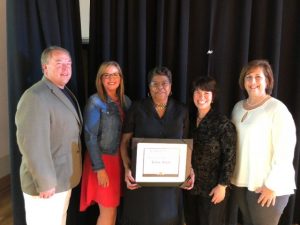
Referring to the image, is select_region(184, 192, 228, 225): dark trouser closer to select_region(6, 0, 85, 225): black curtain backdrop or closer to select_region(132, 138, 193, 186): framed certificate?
select_region(132, 138, 193, 186): framed certificate

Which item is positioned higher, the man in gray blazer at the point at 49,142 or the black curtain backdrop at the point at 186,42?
the black curtain backdrop at the point at 186,42

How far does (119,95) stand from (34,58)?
2.00 ft

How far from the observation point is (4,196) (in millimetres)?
2830

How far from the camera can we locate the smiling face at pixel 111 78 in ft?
5.65

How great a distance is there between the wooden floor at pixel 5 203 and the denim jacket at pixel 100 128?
1240mm

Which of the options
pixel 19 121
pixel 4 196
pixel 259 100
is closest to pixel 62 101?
pixel 19 121

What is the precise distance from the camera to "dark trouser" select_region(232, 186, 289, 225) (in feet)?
5.22

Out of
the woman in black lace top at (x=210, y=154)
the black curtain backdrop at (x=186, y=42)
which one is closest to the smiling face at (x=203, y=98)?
the woman in black lace top at (x=210, y=154)

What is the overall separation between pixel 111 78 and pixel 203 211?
3.32 feet

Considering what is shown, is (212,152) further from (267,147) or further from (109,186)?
(109,186)

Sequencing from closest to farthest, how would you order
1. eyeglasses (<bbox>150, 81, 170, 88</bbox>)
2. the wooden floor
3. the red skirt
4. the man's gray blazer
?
the man's gray blazer → eyeglasses (<bbox>150, 81, 170, 88</bbox>) → the red skirt → the wooden floor

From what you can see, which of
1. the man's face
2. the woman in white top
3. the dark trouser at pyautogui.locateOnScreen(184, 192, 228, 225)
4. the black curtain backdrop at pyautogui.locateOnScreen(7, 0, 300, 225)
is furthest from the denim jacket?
the woman in white top

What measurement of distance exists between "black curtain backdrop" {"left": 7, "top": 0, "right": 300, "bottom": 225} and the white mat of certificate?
2.06 feet

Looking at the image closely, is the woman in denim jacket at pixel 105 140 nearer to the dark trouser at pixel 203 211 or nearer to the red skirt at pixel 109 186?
the red skirt at pixel 109 186
